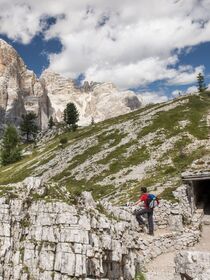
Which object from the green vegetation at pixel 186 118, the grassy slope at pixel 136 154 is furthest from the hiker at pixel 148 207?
the green vegetation at pixel 186 118

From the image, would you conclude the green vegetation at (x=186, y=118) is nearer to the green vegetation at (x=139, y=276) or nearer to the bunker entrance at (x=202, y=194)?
the bunker entrance at (x=202, y=194)

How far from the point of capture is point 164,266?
29656 millimetres

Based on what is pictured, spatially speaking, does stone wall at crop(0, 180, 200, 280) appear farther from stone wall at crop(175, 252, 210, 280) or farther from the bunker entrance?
the bunker entrance

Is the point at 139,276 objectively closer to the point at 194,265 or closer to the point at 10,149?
the point at 194,265

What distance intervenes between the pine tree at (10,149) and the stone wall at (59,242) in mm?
98628

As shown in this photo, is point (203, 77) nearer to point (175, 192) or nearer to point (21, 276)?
point (175, 192)

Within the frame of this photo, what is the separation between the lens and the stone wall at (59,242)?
878 inches

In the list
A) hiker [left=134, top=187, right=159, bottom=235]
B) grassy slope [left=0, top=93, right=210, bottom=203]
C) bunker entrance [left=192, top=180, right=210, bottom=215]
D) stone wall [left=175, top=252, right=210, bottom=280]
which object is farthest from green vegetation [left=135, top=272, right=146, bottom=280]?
bunker entrance [left=192, top=180, right=210, bottom=215]

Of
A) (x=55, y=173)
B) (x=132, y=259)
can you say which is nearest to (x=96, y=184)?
(x=55, y=173)

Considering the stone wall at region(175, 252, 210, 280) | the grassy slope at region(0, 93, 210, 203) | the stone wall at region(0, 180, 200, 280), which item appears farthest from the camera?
the grassy slope at region(0, 93, 210, 203)

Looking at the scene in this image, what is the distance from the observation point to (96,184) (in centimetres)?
6191

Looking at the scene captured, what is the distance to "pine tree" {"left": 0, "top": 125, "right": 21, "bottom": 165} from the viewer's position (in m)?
122

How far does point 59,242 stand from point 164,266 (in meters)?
10.6

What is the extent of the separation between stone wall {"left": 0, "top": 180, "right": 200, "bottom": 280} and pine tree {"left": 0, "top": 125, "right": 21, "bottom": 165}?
98.6 meters
